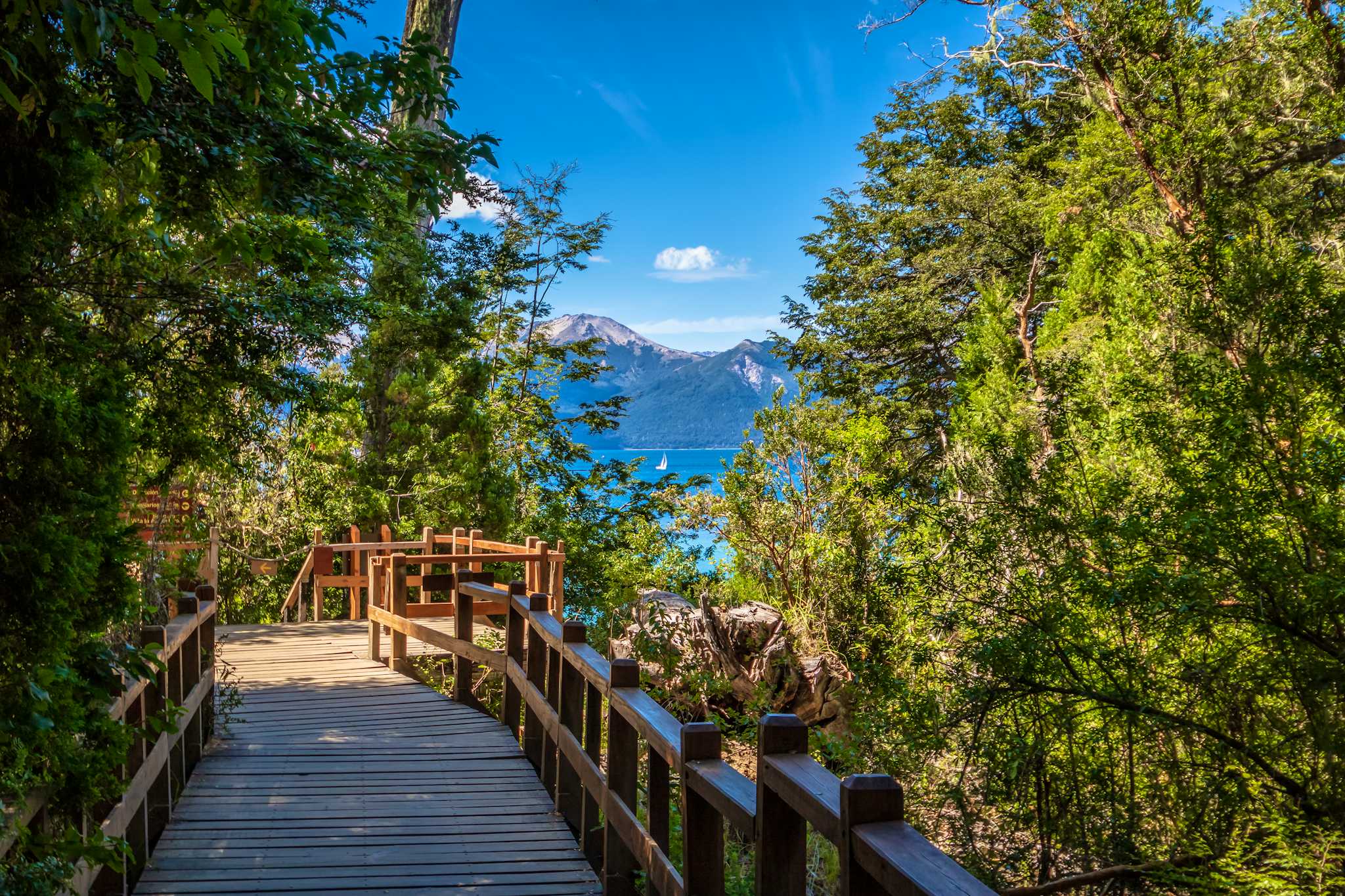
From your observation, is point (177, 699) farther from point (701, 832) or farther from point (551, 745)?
point (701, 832)

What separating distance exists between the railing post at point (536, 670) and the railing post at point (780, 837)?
319 cm

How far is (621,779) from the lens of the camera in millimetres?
3943

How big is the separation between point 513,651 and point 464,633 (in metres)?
1.13

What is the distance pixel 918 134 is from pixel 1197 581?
2250 cm

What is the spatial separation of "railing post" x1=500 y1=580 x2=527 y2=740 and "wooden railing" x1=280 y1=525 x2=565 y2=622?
730 mm

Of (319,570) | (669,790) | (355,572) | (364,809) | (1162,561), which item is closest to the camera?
(669,790)

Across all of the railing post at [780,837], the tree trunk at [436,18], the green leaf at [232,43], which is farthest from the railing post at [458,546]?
the green leaf at [232,43]

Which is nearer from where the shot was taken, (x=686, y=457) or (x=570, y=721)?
(x=570, y=721)

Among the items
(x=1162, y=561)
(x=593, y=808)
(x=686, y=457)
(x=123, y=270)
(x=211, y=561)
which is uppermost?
(x=686, y=457)

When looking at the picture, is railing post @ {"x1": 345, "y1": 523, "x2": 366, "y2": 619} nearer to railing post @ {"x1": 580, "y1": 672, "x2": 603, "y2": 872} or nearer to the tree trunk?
the tree trunk

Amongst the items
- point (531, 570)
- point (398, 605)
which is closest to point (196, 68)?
point (398, 605)

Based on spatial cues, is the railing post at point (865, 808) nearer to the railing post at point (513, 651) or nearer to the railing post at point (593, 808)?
the railing post at point (593, 808)

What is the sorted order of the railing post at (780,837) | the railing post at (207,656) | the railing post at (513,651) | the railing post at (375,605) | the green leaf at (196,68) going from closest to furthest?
the green leaf at (196,68), the railing post at (780,837), the railing post at (207,656), the railing post at (513,651), the railing post at (375,605)

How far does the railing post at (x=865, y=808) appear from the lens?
185cm
